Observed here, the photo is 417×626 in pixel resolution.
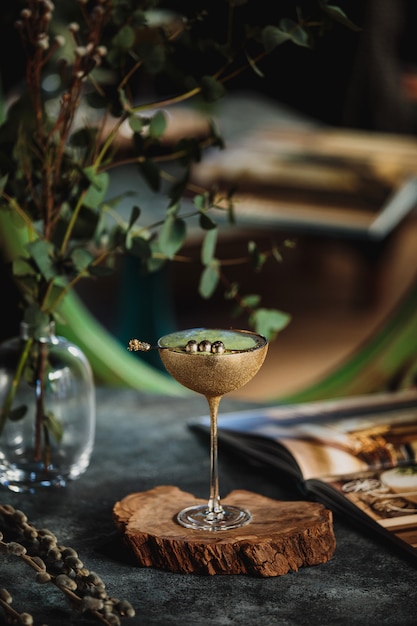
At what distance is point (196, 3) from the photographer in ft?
9.29

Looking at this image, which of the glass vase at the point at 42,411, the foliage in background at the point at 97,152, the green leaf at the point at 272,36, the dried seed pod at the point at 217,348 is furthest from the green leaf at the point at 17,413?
the green leaf at the point at 272,36

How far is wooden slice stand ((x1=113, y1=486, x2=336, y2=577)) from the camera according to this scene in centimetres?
92

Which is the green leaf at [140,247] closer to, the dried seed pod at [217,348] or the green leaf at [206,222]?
the green leaf at [206,222]

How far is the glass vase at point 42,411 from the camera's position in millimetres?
1159

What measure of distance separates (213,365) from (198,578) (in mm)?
185

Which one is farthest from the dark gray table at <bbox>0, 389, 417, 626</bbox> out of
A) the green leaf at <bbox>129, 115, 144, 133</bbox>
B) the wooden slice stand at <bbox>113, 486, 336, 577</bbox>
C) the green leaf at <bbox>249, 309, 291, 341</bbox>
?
the green leaf at <bbox>129, 115, 144, 133</bbox>

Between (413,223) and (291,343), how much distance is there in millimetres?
886

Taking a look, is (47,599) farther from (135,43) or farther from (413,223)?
(413,223)

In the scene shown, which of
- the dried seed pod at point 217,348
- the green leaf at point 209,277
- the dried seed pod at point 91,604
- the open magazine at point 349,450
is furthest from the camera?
the green leaf at point 209,277

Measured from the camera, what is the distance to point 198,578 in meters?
0.93

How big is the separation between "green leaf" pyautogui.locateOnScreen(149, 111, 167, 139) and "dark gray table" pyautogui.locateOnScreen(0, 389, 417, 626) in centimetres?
38

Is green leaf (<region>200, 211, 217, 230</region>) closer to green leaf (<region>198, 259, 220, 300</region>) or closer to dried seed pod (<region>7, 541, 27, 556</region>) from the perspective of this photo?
green leaf (<region>198, 259, 220, 300</region>)

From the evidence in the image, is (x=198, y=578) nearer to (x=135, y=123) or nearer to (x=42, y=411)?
(x=42, y=411)

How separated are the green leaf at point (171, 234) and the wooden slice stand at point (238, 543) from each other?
273mm
